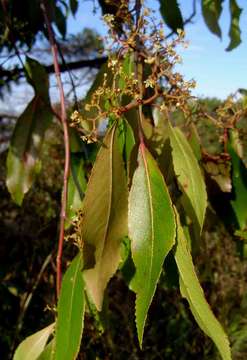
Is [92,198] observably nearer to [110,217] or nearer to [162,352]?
[110,217]

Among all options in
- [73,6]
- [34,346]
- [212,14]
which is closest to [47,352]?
[34,346]

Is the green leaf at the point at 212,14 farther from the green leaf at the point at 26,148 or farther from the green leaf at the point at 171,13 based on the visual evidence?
the green leaf at the point at 26,148

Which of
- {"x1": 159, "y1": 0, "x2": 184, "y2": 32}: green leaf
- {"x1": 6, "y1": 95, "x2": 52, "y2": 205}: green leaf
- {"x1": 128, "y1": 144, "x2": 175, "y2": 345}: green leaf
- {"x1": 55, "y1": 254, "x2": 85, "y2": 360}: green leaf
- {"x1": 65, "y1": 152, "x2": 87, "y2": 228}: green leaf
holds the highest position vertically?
{"x1": 159, "y1": 0, "x2": 184, "y2": 32}: green leaf

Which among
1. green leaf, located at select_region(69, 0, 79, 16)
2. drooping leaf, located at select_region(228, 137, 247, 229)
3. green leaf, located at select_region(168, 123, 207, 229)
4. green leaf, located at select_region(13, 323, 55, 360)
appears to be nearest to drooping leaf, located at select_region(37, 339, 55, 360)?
green leaf, located at select_region(13, 323, 55, 360)

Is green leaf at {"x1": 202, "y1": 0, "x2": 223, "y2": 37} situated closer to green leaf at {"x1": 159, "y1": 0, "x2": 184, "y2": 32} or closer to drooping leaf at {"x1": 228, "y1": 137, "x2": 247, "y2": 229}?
green leaf at {"x1": 159, "y1": 0, "x2": 184, "y2": 32}

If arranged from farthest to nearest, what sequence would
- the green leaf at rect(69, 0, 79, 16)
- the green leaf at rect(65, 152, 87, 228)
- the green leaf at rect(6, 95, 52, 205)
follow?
the green leaf at rect(69, 0, 79, 16) < the green leaf at rect(6, 95, 52, 205) < the green leaf at rect(65, 152, 87, 228)

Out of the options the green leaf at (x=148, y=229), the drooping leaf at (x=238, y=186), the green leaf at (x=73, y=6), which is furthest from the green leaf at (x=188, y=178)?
the green leaf at (x=73, y=6)
